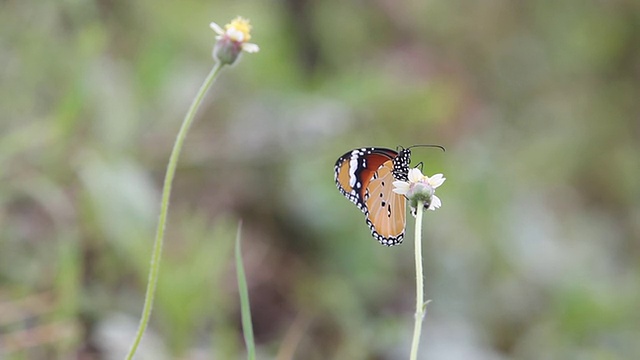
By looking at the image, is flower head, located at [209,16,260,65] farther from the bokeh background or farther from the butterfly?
the bokeh background

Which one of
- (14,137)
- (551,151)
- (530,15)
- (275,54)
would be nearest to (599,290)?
(551,151)

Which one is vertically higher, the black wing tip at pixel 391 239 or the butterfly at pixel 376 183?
the butterfly at pixel 376 183

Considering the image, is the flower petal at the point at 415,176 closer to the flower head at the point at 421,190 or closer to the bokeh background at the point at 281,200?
the flower head at the point at 421,190

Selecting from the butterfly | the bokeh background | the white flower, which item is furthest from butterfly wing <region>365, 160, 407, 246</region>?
the bokeh background

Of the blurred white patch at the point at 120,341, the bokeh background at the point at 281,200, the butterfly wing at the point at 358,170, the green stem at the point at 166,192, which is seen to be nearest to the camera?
the green stem at the point at 166,192

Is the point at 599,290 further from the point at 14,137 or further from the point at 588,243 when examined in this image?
the point at 14,137

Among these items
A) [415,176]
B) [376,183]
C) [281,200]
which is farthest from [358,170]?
[281,200]

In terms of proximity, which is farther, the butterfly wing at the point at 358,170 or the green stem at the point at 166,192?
the butterfly wing at the point at 358,170

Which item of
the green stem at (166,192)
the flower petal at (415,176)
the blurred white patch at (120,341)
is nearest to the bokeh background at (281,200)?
the blurred white patch at (120,341)
